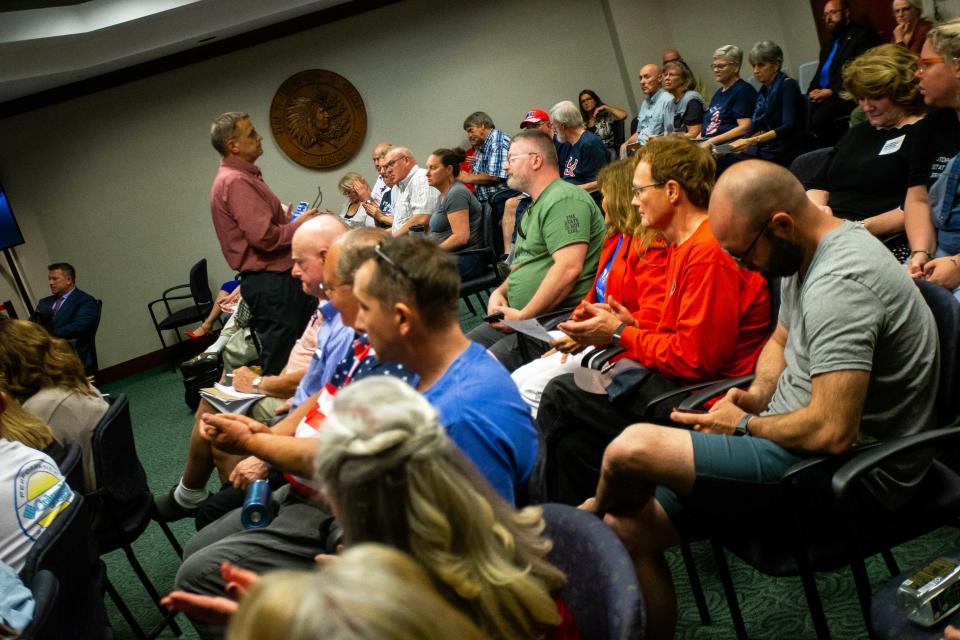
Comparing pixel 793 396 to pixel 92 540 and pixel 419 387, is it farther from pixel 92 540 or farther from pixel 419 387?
pixel 92 540

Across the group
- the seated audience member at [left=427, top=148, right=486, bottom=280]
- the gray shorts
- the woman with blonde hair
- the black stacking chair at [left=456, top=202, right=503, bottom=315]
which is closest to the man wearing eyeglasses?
the seated audience member at [left=427, top=148, right=486, bottom=280]

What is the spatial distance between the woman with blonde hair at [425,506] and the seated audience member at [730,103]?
6224 millimetres

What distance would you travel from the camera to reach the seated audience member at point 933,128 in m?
2.72

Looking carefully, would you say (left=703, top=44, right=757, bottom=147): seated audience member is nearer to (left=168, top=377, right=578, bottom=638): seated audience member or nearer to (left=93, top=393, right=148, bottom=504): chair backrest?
(left=93, top=393, right=148, bottom=504): chair backrest

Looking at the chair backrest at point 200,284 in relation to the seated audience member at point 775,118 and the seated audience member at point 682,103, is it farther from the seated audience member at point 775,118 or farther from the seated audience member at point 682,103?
the seated audience member at point 775,118

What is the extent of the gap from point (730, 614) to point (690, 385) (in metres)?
0.60

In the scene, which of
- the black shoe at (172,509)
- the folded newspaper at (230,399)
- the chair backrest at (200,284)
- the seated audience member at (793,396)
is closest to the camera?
the seated audience member at (793,396)

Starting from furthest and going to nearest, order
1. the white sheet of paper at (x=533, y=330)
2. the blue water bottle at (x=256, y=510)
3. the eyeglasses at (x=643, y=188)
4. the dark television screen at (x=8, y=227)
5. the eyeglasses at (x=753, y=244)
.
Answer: the dark television screen at (x=8, y=227) → the white sheet of paper at (x=533, y=330) → the eyeglasses at (x=643, y=188) → the blue water bottle at (x=256, y=510) → the eyeglasses at (x=753, y=244)

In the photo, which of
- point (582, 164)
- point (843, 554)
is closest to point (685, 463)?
point (843, 554)

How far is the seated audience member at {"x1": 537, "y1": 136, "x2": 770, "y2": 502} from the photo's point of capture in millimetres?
2346

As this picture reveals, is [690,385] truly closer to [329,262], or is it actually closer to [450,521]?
[329,262]

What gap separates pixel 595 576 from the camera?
1.30 metres

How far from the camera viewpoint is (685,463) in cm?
183

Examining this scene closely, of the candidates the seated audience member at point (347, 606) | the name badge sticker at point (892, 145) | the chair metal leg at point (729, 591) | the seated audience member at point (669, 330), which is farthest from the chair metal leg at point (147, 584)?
the name badge sticker at point (892, 145)
